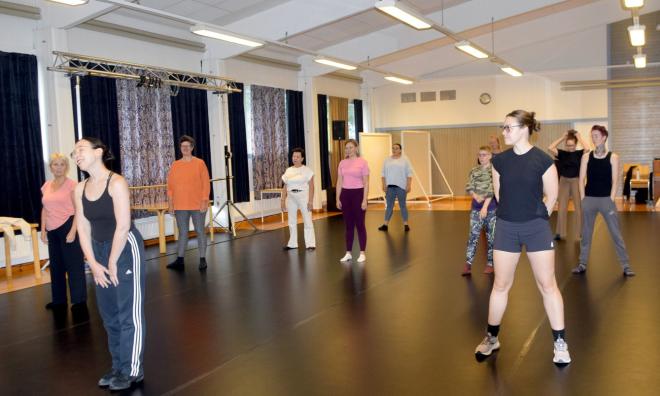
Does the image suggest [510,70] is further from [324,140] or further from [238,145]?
[238,145]

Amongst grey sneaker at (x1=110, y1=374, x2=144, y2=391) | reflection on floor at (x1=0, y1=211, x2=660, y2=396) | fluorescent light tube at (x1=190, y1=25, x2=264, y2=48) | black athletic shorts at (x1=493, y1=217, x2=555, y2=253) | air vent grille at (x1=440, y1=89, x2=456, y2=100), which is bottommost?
reflection on floor at (x1=0, y1=211, x2=660, y2=396)

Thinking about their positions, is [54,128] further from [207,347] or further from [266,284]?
[207,347]

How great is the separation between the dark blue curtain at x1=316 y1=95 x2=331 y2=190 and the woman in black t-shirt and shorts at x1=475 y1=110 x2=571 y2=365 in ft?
34.0

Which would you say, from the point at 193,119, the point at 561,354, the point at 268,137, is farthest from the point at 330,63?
the point at 561,354

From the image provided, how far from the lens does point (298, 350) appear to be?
395cm

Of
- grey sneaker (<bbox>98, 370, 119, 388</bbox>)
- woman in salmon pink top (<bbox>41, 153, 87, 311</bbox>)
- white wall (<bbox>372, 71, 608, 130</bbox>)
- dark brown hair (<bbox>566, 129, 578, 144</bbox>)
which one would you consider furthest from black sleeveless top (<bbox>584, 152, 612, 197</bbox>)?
white wall (<bbox>372, 71, 608, 130</bbox>)

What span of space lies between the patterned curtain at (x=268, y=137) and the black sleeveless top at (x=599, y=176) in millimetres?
7386

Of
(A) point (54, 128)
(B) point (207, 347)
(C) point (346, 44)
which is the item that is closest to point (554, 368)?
(B) point (207, 347)

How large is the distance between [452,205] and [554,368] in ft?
35.1

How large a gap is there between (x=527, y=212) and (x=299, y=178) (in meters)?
4.62

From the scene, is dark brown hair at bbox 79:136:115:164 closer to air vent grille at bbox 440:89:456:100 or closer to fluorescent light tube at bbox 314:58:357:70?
fluorescent light tube at bbox 314:58:357:70

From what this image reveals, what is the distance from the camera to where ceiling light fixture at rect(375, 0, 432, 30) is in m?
7.40

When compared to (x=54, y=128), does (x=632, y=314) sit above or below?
below

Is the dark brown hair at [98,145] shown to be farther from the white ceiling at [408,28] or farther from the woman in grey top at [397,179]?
the woman in grey top at [397,179]
